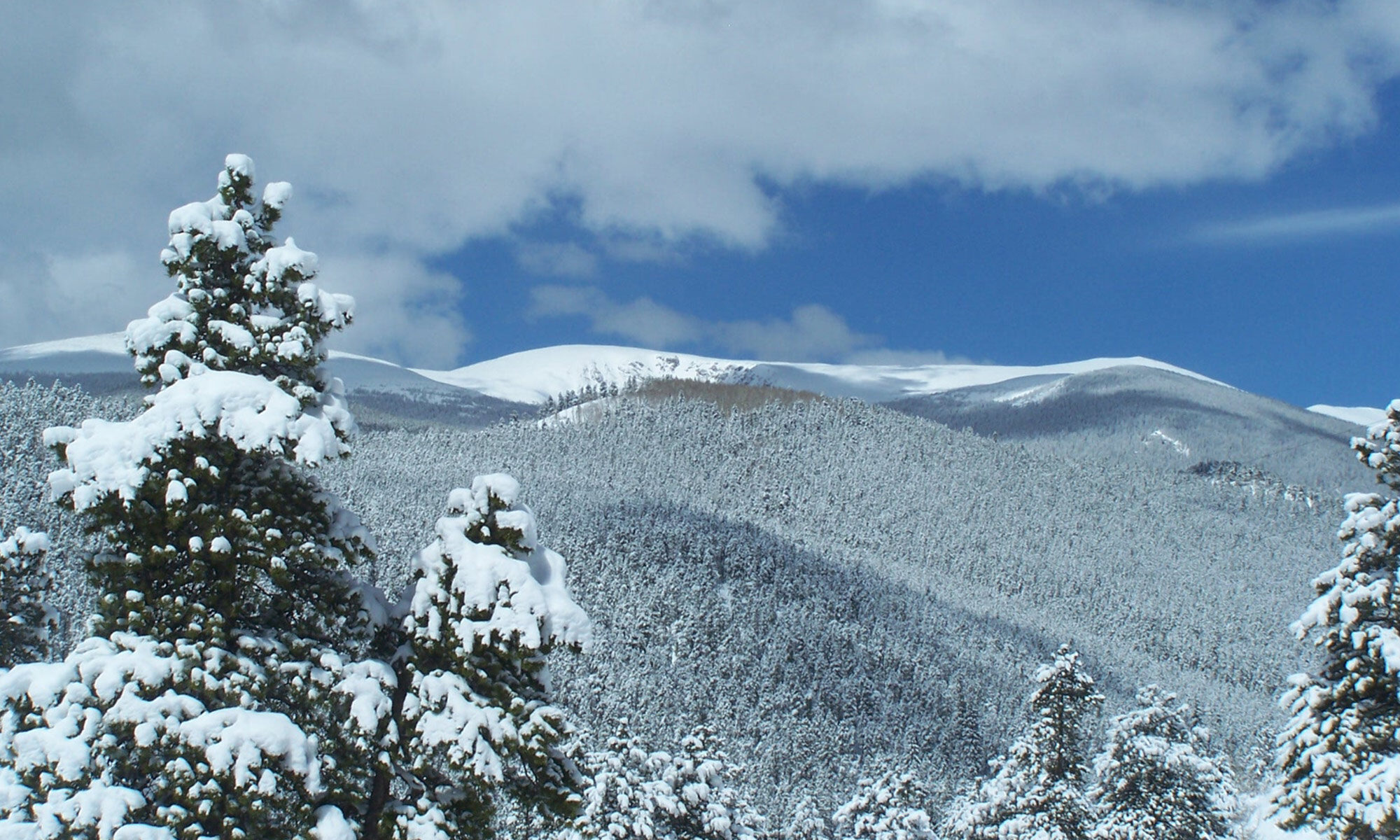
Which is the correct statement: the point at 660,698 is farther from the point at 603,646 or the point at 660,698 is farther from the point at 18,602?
the point at 18,602

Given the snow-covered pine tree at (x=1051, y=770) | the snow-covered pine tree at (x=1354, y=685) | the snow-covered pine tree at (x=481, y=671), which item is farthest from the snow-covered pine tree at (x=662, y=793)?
the snow-covered pine tree at (x=481, y=671)

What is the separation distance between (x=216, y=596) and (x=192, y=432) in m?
1.90

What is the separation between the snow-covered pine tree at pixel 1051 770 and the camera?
3309 cm

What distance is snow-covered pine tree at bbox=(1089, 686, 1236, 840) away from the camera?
3139 cm

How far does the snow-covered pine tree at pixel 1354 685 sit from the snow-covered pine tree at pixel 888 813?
2019 cm

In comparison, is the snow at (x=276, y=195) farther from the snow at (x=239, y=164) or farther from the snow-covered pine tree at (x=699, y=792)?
the snow-covered pine tree at (x=699, y=792)

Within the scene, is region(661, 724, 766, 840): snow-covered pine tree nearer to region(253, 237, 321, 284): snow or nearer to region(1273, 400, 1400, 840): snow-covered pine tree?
region(1273, 400, 1400, 840): snow-covered pine tree

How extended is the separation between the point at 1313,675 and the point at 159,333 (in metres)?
19.2

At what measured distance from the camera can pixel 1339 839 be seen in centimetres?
1675

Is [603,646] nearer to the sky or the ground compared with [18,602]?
nearer to the ground

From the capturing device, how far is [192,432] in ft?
37.5

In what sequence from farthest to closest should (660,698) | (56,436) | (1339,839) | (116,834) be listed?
(660,698) → (1339,839) → (56,436) → (116,834)

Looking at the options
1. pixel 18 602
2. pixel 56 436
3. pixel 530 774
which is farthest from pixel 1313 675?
pixel 18 602

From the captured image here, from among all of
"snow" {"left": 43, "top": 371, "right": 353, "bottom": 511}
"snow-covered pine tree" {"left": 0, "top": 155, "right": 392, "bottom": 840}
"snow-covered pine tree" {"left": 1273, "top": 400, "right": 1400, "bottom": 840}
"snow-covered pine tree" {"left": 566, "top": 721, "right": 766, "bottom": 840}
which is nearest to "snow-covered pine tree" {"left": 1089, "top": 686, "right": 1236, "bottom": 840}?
"snow-covered pine tree" {"left": 566, "top": 721, "right": 766, "bottom": 840}
